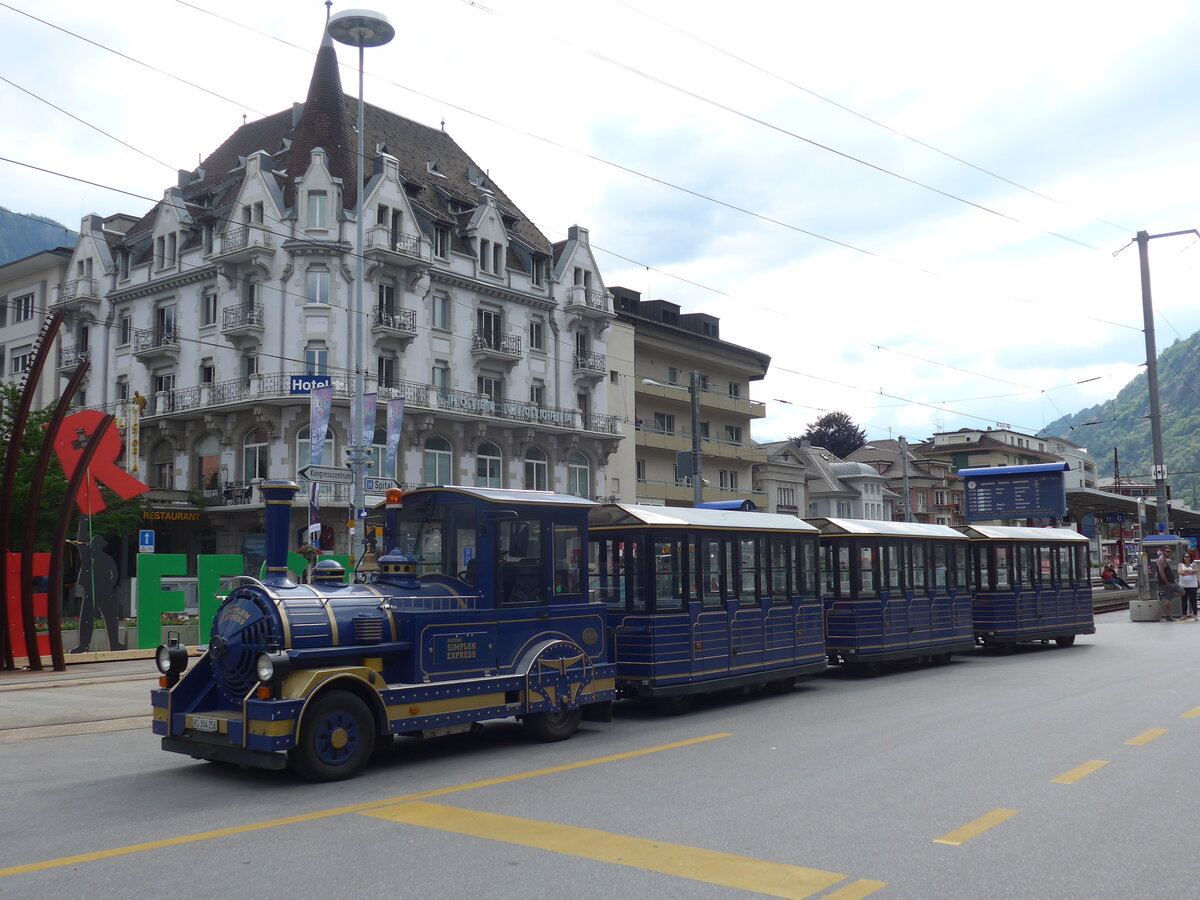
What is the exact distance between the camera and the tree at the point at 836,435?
91.4 meters

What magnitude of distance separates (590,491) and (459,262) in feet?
40.6

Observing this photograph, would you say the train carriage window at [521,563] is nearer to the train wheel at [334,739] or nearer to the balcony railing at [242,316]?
the train wheel at [334,739]

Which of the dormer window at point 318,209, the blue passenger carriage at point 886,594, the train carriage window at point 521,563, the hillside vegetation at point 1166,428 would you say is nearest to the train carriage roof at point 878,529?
the blue passenger carriage at point 886,594

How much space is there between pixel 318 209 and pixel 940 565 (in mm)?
29774

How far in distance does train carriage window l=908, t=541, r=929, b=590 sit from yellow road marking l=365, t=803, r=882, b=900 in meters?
13.2

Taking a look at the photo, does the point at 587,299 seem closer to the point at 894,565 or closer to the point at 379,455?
the point at 379,455

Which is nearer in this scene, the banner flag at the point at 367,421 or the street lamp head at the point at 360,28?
the street lamp head at the point at 360,28

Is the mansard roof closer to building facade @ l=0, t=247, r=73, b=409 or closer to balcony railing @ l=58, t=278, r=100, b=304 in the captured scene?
balcony railing @ l=58, t=278, r=100, b=304

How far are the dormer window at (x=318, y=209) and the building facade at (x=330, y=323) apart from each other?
98 millimetres

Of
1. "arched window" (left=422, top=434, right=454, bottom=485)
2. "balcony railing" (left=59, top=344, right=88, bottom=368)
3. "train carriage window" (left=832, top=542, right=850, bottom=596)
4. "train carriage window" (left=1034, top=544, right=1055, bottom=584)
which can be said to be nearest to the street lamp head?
"train carriage window" (left=832, top=542, right=850, bottom=596)

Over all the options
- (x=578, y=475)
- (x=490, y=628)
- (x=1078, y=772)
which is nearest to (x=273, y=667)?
(x=490, y=628)

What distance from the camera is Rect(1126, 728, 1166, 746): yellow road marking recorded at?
10484 millimetres

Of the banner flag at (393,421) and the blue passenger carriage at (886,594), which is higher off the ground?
the banner flag at (393,421)

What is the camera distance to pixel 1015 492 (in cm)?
2995
